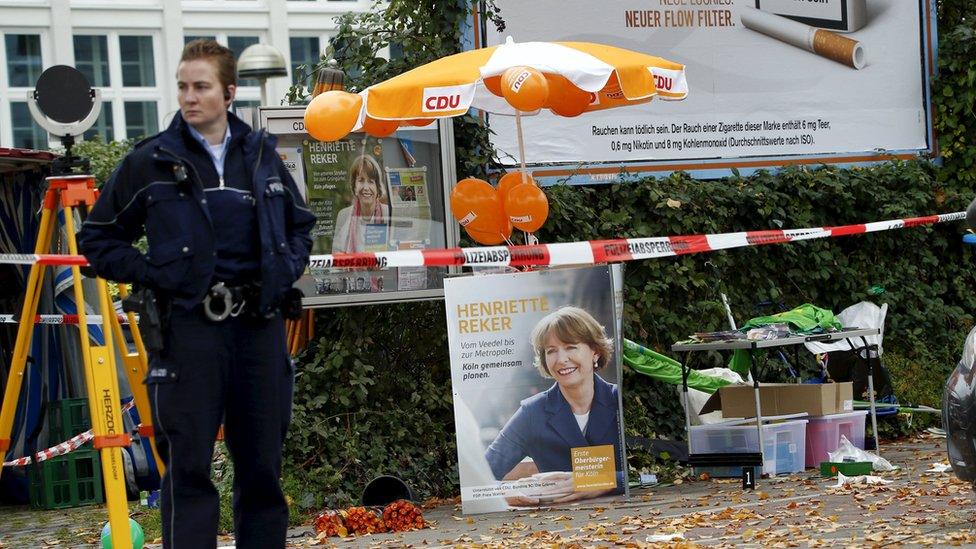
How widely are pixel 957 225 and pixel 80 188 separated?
8.33m

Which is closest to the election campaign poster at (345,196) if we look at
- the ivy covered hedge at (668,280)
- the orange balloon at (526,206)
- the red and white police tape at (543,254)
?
the red and white police tape at (543,254)

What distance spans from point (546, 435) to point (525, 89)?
6.66ft

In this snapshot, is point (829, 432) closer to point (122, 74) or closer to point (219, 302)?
point (219, 302)

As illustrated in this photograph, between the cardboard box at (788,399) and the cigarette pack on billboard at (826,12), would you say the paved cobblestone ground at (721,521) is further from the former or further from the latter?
the cigarette pack on billboard at (826,12)

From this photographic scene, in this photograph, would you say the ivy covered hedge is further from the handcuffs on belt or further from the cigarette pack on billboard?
the handcuffs on belt

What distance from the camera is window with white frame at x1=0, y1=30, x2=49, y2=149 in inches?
2160

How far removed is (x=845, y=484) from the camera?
8.85m

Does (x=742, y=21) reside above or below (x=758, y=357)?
above

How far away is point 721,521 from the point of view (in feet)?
25.2

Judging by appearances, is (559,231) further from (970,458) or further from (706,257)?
(970,458)

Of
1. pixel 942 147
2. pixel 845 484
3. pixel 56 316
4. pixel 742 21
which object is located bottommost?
pixel 845 484

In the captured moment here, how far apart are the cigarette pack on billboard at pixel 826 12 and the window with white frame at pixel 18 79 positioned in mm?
46506

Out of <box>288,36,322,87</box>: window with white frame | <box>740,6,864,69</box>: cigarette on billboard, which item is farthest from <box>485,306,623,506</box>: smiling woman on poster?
<box>288,36,322,87</box>: window with white frame

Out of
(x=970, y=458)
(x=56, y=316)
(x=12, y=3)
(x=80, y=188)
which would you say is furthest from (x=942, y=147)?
(x=12, y=3)
